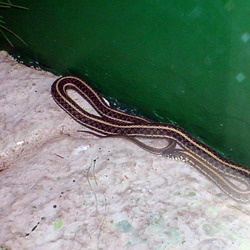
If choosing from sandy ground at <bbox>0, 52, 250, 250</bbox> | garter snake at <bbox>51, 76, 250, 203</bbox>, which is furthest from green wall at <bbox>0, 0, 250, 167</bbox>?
sandy ground at <bbox>0, 52, 250, 250</bbox>

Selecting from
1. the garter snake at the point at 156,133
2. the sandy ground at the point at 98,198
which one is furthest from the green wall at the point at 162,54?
the sandy ground at the point at 98,198

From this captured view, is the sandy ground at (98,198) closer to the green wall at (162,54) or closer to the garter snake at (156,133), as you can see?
the garter snake at (156,133)

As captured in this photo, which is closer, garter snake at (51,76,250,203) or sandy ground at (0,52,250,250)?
sandy ground at (0,52,250,250)

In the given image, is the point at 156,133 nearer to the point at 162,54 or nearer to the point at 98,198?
the point at 162,54

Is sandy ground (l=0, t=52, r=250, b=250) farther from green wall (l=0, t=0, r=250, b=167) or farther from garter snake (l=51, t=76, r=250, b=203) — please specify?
green wall (l=0, t=0, r=250, b=167)

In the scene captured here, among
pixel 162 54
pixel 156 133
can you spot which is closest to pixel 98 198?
pixel 156 133

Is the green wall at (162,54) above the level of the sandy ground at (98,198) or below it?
above
